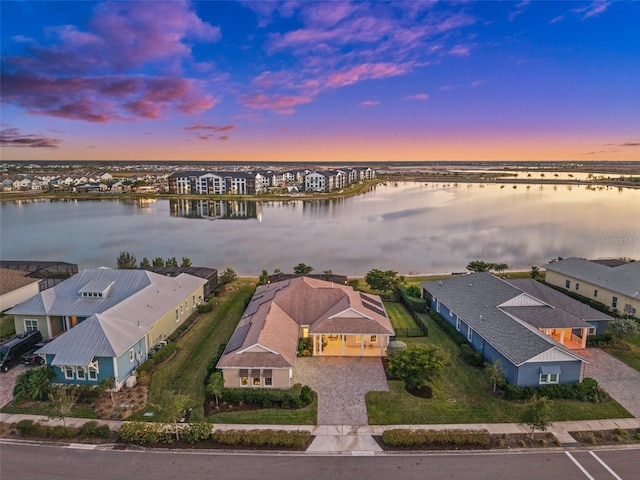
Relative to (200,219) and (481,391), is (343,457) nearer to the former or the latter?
(481,391)

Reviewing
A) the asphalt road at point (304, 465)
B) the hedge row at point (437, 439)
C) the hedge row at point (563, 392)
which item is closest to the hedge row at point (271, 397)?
the asphalt road at point (304, 465)

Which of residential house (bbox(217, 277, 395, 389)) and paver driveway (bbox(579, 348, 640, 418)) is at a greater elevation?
residential house (bbox(217, 277, 395, 389))

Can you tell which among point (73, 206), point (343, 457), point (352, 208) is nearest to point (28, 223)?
point (73, 206)

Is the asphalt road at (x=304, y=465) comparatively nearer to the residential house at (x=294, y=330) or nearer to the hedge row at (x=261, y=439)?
the hedge row at (x=261, y=439)

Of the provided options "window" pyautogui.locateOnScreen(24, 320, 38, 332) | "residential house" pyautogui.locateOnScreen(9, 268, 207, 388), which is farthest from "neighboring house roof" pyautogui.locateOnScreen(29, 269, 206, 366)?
"window" pyautogui.locateOnScreen(24, 320, 38, 332)

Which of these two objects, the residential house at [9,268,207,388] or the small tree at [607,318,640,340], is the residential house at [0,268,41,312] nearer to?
the residential house at [9,268,207,388]

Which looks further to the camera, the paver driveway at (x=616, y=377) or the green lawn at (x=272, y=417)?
the paver driveway at (x=616, y=377)
